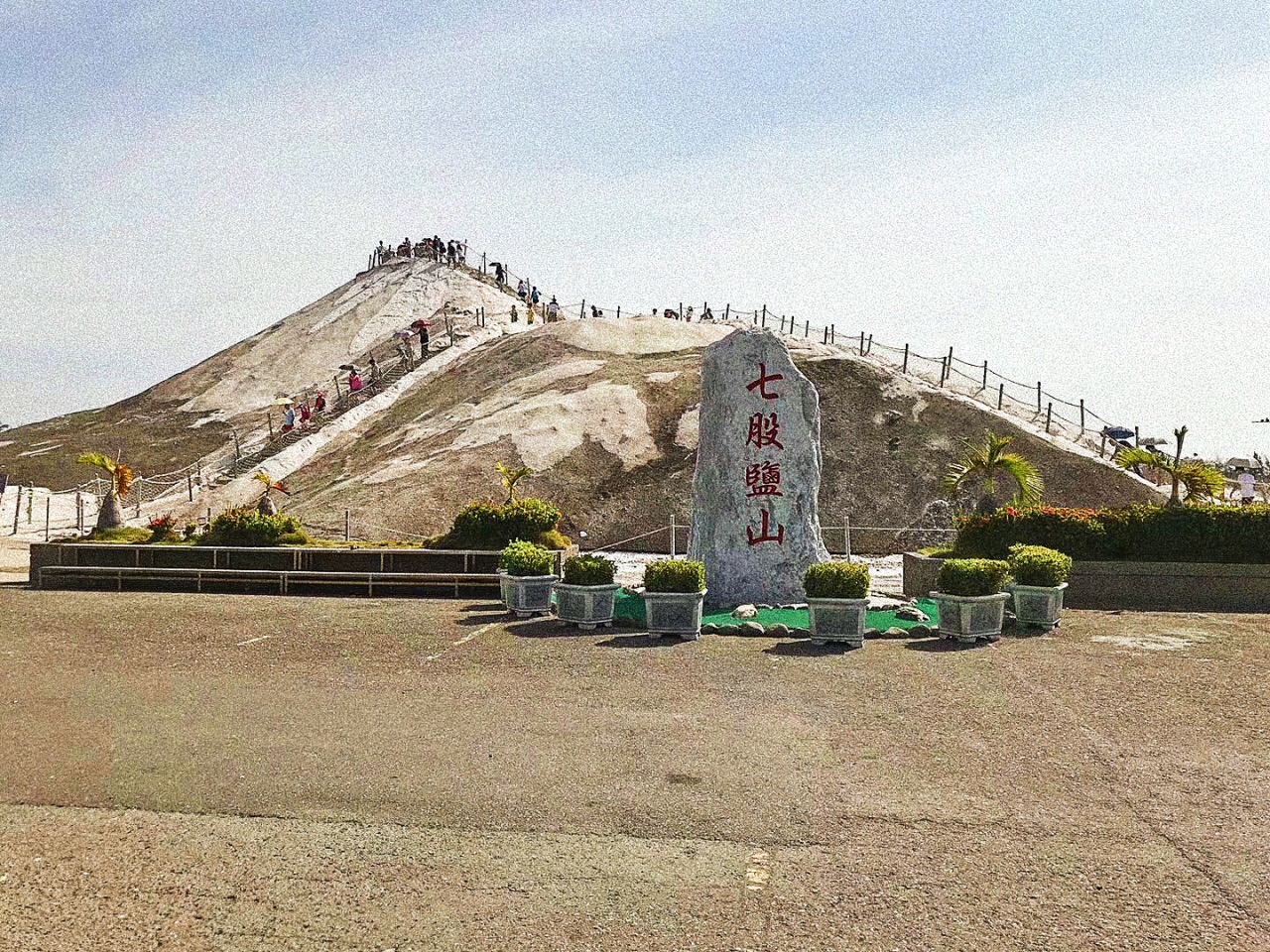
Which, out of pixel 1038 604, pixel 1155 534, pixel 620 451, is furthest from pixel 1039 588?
pixel 620 451

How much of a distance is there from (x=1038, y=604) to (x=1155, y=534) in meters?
5.70

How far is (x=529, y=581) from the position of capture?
1853cm

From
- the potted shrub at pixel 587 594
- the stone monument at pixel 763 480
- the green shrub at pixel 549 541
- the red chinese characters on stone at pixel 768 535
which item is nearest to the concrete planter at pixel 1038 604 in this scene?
the stone monument at pixel 763 480

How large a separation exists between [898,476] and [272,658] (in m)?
30.5

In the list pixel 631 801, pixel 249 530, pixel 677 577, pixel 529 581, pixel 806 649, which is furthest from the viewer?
pixel 249 530

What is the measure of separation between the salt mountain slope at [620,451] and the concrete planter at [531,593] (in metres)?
18.3

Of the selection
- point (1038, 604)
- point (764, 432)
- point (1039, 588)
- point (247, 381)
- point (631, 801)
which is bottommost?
point (631, 801)

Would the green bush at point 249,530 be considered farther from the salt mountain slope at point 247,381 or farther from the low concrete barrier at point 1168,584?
the salt mountain slope at point 247,381

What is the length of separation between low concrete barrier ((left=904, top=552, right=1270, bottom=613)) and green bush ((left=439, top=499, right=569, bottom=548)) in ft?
29.4

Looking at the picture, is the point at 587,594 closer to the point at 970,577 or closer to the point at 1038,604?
the point at 970,577

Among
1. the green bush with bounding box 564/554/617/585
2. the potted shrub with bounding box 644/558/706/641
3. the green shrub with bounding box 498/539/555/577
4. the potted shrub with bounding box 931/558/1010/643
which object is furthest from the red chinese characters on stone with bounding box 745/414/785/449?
the potted shrub with bounding box 931/558/1010/643

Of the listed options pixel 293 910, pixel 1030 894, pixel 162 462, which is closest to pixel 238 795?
pixel 293 910

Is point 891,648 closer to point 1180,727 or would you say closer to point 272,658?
point 1180,727

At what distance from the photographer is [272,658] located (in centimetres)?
1420
